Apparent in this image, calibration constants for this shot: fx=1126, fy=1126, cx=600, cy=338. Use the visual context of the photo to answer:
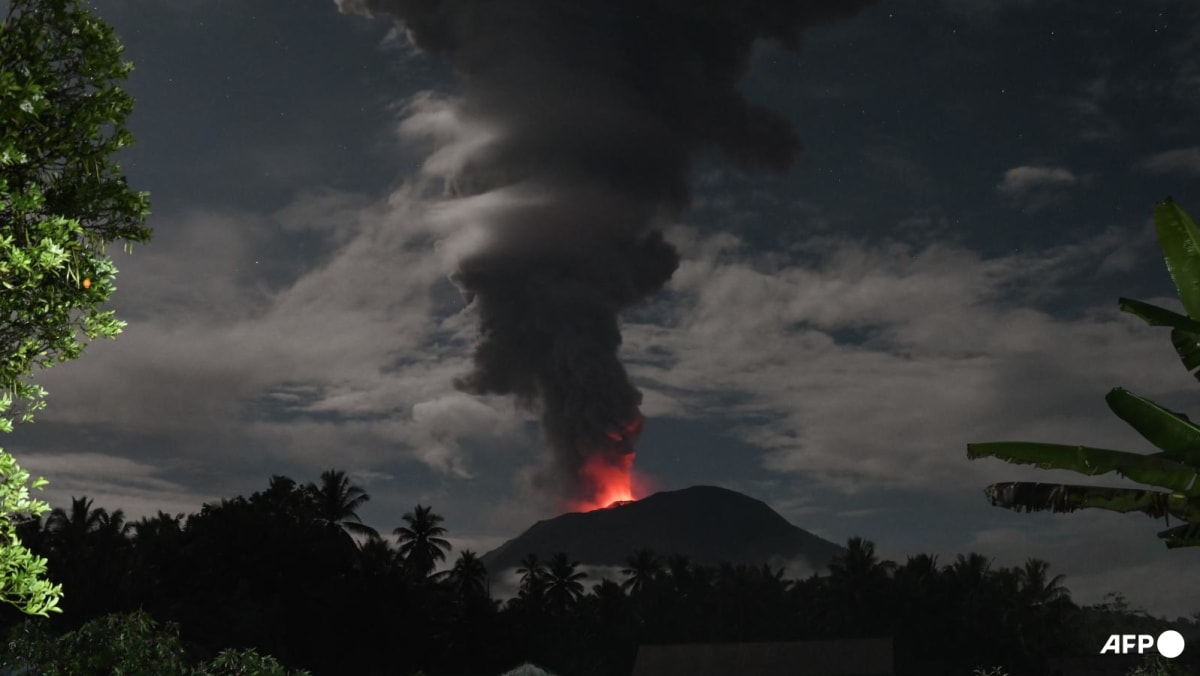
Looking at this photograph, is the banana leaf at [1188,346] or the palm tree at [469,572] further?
Result: the palm tree at [469,572]

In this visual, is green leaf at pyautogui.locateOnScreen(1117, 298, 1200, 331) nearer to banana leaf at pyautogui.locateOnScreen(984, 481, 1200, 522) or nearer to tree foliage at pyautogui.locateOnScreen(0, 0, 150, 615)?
banana leaf at pyautogui.locateOnScreen(984, 481, 1200, 522)

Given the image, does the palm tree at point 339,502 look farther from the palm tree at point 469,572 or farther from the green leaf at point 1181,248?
the green leaf at point 1181,248

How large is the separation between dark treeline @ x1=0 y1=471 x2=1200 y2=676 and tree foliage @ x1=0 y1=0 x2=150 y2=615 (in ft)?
134

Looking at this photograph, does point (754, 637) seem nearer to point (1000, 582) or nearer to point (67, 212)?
point (1000, 582)

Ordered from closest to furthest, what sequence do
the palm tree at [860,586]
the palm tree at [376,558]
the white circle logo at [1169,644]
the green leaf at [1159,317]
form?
the green leaf at [1159,317], the white circle logo at [1169,644], the palm tree at [376,558], the palm tree at [860,586]

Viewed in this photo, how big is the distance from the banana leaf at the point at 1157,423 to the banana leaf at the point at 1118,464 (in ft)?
0.37

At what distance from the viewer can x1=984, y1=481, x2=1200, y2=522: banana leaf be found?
852cm

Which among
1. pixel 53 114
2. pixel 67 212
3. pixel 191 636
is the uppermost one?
pixel 53 114

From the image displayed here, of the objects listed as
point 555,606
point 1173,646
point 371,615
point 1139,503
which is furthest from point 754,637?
point 1139,503

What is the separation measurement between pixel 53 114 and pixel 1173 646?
22.4 meters

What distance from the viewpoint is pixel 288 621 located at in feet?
212

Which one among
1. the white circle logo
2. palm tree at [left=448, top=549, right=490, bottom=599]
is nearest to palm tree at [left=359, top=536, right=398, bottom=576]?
palm tree at [left=448, top=549, right=490, bottom=599]

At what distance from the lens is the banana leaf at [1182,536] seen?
27.8ft

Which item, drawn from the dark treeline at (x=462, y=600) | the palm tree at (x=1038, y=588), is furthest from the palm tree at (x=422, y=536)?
the palm tree at (x=1038, y=588)
